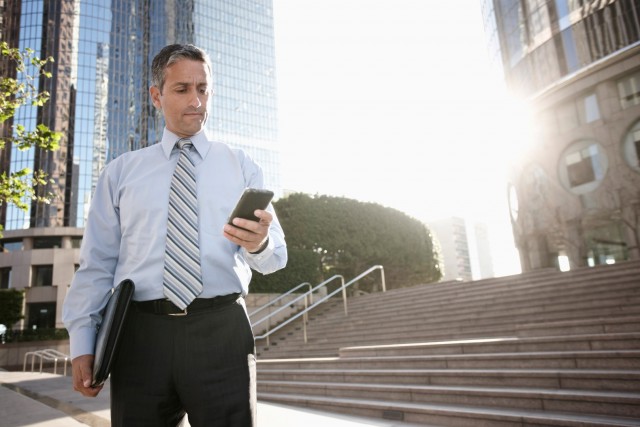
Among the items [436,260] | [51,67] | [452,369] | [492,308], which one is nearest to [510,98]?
[436,260]

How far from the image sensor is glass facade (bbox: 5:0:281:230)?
5081 cm

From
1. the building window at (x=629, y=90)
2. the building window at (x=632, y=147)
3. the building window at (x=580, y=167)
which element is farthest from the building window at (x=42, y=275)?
the building window at (x=629, y=90)

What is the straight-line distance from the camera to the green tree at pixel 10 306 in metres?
23.8

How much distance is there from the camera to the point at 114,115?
5694 cm

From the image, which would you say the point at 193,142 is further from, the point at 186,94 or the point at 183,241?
the point at 183,241

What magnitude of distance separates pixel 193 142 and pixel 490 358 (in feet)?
19.1

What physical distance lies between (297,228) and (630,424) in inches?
918

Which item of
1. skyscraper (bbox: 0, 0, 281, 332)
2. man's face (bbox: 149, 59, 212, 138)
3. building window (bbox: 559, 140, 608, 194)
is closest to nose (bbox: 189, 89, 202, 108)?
man's face (bbox: 149, 59, 212, 138)

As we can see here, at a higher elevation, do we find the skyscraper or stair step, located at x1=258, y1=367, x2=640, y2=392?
the skyscraper

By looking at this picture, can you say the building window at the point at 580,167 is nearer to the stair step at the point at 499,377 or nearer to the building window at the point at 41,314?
the stair step at the point at 499,377

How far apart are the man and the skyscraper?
44.2 metres

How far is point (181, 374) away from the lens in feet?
5.12

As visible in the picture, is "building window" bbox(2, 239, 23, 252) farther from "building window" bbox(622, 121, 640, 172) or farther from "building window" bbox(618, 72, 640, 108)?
"building window" bbox(618, 72, 640, 108)

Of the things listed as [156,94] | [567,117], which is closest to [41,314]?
[567,117]
